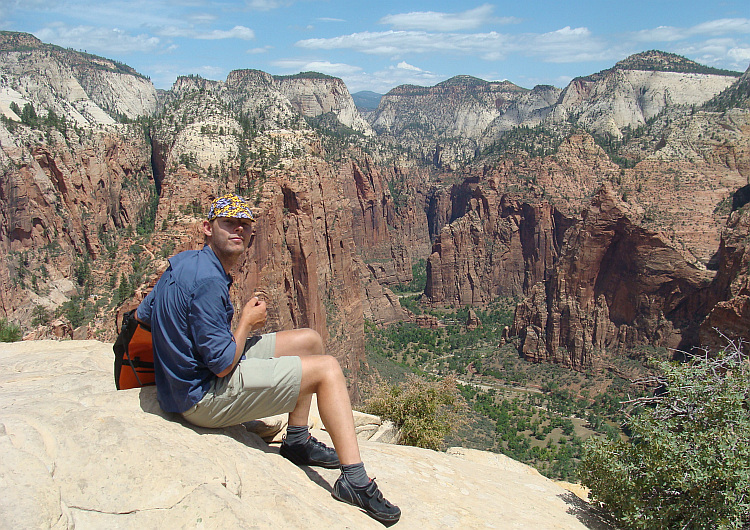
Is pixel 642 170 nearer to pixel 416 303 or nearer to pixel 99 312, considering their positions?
pixel 416 303

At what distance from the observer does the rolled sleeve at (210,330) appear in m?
5.13

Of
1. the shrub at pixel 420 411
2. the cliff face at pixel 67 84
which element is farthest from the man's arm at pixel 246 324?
the cliff face at pixel 67 84

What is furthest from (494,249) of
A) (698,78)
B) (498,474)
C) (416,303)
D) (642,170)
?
(698,78)

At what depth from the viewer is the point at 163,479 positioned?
4.66 m

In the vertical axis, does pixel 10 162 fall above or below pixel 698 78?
below

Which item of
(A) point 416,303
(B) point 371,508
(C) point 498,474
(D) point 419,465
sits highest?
(B) point 371,508

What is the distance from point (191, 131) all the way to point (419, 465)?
1735 inches

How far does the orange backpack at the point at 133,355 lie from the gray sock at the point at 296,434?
5.82 ft

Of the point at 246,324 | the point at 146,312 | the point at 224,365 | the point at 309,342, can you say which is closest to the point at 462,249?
the point at 309,342

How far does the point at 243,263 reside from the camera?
2870 centimetres

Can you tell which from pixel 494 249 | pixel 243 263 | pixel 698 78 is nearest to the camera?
pixel 243 263

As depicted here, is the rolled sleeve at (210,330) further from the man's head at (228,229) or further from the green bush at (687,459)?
the green bush at (687,459)

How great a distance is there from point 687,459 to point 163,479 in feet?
18.6

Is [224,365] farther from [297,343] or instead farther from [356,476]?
[356,476]
